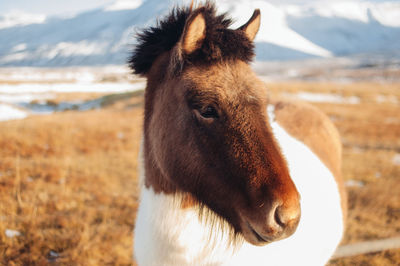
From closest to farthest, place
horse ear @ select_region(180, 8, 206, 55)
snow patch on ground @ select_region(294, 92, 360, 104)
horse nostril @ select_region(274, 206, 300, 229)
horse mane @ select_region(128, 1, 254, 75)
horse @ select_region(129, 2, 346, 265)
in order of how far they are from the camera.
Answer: horse nostril @ select_region(274, 206, 300, 229) < horse @ select_region(129, 2, 346, 265) < horse ear @ select_region(180, 8, 206, 55) < horse mane @ select_region(128, 1, 254, 75) < snow patch on ground @ select_region(294, 92, 360, 104)

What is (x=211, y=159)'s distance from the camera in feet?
5.92

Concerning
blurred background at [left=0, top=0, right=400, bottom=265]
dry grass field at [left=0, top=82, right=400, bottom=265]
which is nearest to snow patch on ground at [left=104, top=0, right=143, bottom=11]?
blurred background at [left=0, top=0, right=400, bottom=265]

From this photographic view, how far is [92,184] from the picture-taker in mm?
6453

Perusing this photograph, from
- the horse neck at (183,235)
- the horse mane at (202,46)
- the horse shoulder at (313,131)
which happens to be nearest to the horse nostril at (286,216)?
the horse neck at (183,235)

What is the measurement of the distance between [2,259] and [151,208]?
7.86 ft

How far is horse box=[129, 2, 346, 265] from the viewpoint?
163cm

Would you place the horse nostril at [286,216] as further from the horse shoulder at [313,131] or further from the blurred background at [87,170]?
the horse shoulder at [313,131]

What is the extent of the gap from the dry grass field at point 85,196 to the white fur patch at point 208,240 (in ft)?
5.35

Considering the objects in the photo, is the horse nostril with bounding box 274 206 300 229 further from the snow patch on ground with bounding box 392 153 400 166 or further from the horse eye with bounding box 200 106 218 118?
the snow patch on ground with bounding box 392 153 400 166

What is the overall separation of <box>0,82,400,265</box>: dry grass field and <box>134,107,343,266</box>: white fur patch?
1631 mm

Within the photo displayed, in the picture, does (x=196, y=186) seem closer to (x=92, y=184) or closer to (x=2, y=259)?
(x=2, y=259)

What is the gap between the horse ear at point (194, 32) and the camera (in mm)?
1746

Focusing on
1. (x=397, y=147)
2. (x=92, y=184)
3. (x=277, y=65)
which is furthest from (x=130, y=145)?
(x=277, y=65)

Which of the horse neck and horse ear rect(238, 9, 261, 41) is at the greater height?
horse ear rect(238, 9, 261, 41)
